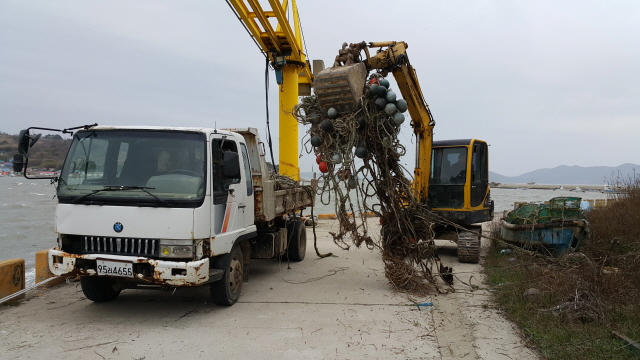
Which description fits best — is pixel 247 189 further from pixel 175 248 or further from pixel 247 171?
pixel 175 248

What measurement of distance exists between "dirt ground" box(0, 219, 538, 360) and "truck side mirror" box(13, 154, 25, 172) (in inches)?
74.3

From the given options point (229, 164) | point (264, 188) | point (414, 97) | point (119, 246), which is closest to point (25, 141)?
point (119, 246)

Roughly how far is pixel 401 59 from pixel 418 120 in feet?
5.96

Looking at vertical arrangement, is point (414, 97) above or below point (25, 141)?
above

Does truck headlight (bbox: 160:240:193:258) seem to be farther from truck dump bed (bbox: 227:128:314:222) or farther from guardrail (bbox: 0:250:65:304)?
guardrail (bbox: 0:250:65:304)

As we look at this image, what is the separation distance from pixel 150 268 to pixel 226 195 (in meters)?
1.32

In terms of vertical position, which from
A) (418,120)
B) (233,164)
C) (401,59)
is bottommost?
(233,164)

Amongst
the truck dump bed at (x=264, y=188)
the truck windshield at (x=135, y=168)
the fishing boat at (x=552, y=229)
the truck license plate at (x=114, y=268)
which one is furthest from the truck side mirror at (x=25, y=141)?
the fishing boat at (x=552, y=229)

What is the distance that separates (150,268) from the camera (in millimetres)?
5453

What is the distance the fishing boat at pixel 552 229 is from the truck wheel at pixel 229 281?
5.99 metres

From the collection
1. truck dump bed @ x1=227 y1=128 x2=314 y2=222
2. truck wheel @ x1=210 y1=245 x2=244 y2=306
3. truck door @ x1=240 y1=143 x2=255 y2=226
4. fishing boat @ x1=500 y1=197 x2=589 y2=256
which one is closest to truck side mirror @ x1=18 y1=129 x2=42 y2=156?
truck door @ x1=240 y1=143 x2=255 y2=226

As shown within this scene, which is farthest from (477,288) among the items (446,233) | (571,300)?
(446,233)

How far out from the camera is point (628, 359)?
4.29m

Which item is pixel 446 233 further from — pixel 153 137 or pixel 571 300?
pixel 153 137
